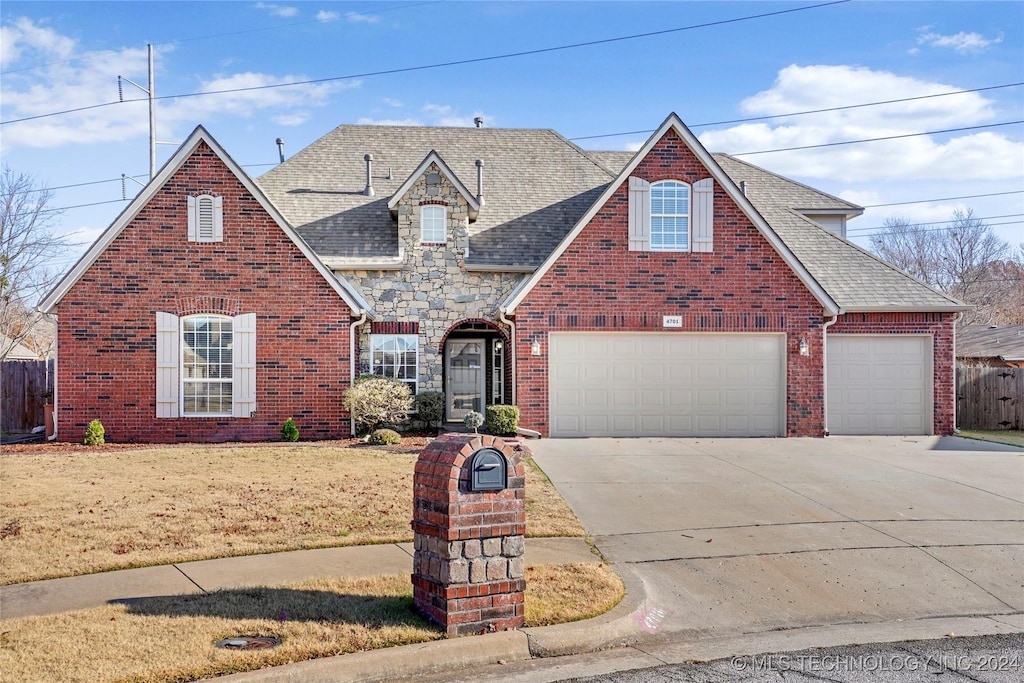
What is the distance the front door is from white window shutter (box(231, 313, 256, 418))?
590cm

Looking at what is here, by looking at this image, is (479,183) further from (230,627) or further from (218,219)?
(230,627)

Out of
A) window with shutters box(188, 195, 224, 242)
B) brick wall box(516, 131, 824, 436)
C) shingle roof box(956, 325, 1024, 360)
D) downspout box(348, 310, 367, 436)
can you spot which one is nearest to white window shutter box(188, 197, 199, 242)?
window with shutters box(188, 195, 224, 242)

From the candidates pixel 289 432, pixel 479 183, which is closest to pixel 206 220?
pixel 289 432

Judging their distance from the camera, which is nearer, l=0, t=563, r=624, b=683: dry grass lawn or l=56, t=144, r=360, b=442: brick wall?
l=0, t=563, r=624, b=683: dry grass lawn

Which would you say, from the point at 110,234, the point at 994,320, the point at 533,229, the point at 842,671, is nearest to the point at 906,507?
the point at 842,671

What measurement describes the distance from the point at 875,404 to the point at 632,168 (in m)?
7.75

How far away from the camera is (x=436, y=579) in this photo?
21.0 ft

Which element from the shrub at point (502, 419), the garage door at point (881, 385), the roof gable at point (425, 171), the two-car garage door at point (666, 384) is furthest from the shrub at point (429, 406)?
the garage door at point (881, 385)

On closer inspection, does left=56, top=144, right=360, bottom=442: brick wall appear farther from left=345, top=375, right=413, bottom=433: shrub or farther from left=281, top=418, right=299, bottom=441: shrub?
left=345, top=375, right=413, bottom=433: shrub

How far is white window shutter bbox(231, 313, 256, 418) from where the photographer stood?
17.7 m

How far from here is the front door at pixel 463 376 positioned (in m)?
22.5

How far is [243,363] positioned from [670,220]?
9421 millimetres

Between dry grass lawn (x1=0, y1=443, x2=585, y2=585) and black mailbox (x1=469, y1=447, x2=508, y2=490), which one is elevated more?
black mailbox (x1=469, y1=447, x2=508, y2=490)

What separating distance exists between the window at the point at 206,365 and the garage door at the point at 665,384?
6.72 metres
